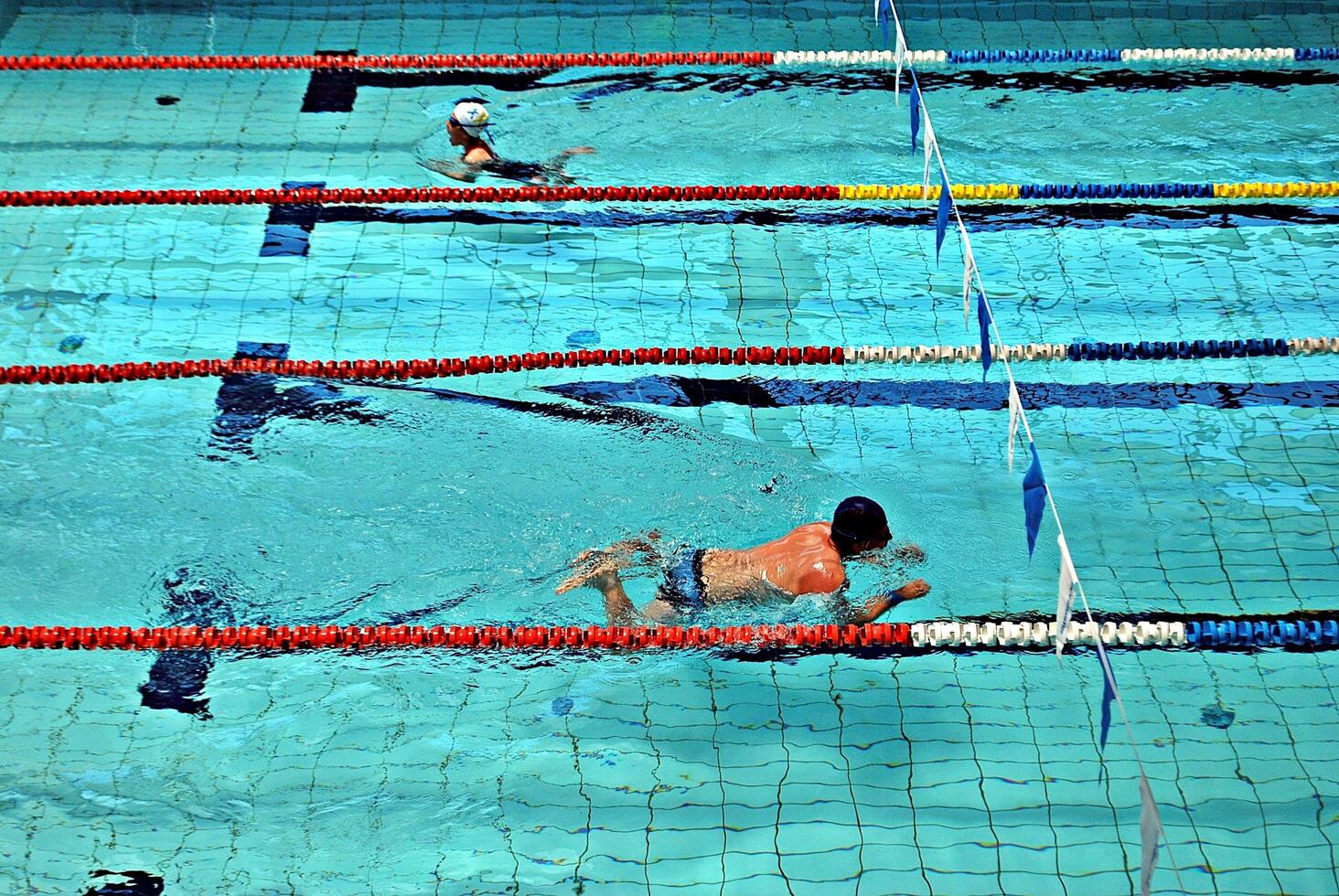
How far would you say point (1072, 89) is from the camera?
7160mm

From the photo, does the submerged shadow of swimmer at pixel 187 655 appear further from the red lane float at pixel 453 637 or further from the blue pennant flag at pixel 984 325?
the blue pennant flag at pixel 984 325

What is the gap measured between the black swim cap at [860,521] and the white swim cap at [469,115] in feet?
10.3

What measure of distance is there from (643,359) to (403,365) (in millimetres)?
848

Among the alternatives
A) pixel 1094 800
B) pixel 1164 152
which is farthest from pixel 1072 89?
pixel 1094 800

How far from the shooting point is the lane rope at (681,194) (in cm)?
596

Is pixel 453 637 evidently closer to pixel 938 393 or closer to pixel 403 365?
pixel 403 365

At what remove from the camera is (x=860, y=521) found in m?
4.03

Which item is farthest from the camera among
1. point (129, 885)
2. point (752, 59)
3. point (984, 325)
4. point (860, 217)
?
point (752, 59)

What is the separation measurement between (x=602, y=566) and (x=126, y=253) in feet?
9.57

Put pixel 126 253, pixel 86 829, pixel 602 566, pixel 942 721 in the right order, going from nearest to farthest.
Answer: pixel 86 829 < pixel 942 721 < pixel 602 566 < pixel 126 253

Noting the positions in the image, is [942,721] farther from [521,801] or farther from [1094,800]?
[521,801]

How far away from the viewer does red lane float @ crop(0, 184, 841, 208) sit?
5.96 meters

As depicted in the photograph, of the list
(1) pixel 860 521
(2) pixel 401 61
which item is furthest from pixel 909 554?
(2) pixel 401 61

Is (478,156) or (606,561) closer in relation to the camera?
(606,561)
